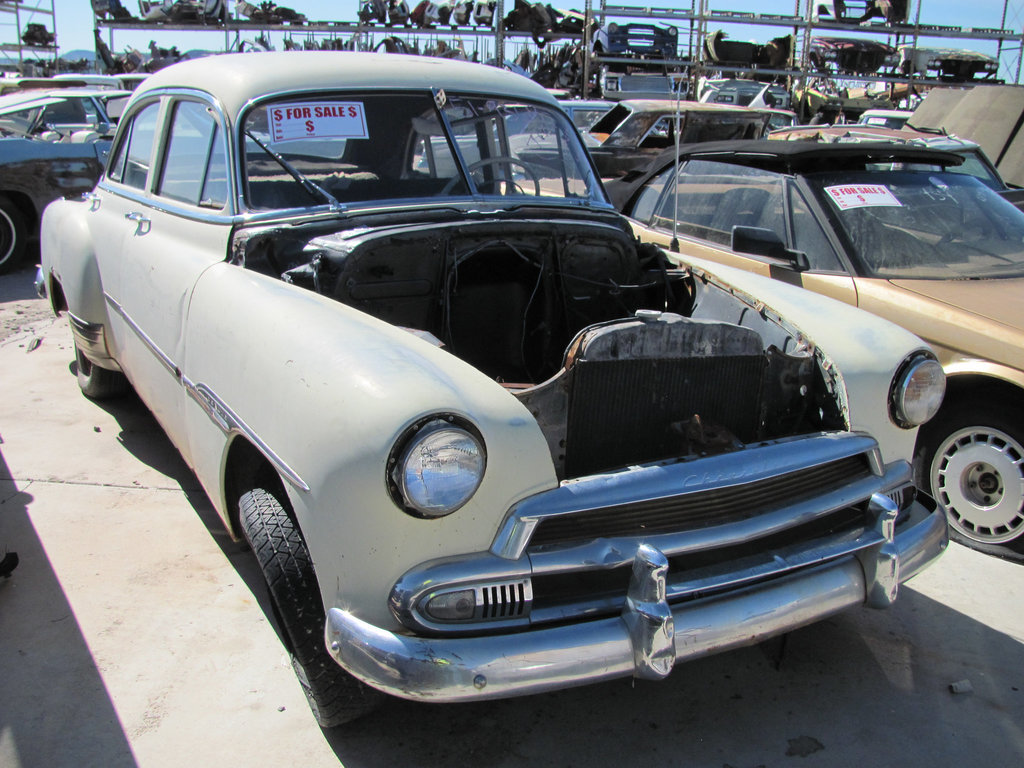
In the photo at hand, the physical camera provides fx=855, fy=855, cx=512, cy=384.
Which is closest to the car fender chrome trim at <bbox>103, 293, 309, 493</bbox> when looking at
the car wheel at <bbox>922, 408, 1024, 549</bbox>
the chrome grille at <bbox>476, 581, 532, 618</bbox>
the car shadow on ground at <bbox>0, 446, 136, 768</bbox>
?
the chrome grille at <bbox>476, 581, 532, 618</bbox>

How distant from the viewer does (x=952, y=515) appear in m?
3.49

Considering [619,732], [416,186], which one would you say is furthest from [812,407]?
[416,186]

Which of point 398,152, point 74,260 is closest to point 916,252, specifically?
point 398,152

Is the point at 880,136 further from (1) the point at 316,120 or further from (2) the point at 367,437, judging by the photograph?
(2) the point at 367,437

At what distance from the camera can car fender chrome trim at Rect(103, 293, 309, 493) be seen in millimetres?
1979

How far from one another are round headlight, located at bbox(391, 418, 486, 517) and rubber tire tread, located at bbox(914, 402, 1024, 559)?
7.88 feet

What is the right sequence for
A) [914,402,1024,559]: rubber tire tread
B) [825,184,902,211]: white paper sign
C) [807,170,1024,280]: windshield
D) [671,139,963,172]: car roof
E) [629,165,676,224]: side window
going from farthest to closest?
[629,165,676,224]: side window < [671,139,963,172]: car roof < [825,184,902,211]: white paper sign < [807,170,1024,280]: windshield < [914,402,1024,559]: rubber tire tread

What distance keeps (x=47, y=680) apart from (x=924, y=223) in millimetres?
4054

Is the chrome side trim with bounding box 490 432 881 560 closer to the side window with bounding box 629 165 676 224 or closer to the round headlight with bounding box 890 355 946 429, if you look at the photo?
the round headlight with bounding box 890 355 946 429

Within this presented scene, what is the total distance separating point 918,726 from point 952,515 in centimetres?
139

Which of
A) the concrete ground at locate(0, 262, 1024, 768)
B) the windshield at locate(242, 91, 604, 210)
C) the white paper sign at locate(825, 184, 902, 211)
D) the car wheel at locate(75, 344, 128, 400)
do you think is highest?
the windshield at locate(242, 91, 604, 210)

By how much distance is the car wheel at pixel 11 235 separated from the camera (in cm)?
765

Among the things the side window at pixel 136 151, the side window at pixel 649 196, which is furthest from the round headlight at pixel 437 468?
the side window at pixel 649 196

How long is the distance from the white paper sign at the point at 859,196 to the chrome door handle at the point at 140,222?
3109mm
